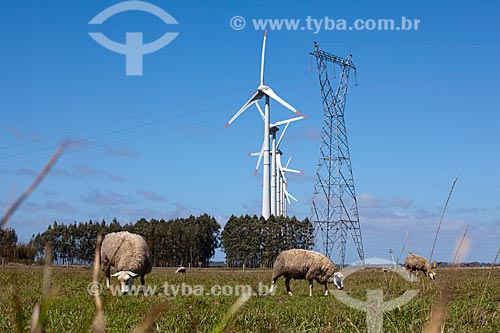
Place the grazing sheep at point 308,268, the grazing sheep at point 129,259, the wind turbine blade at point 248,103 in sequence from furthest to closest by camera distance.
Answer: the wind turbine blade at point 248,103 < the grazing sheep at point 308,268 < the grazing sheep at point 129,259

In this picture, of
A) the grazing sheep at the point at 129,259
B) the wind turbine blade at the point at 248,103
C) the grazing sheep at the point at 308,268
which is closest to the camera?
the grazing sheep at the point at 129,259

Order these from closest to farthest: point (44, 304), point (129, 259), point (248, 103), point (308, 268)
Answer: point (44, 304)
point (129, 259)
point (308, 268)
point (248, 103)

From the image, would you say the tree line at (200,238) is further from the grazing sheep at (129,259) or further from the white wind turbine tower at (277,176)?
the grazing sheep at (129,259)

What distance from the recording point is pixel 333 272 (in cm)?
2009

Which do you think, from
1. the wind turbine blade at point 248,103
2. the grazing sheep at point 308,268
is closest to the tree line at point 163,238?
the wind turbine blade at point 248,103

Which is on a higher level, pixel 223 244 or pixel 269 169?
pixel 269 169

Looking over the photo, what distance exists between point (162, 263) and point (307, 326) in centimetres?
10430

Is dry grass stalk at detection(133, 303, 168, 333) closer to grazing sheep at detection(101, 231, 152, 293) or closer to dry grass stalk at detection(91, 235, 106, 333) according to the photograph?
dry grass stalk at detection(91, 235, 106, 333)

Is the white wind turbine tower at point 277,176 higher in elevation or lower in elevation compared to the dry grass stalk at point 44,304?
A: higher

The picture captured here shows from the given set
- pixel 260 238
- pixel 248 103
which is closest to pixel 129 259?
pixel 248 103

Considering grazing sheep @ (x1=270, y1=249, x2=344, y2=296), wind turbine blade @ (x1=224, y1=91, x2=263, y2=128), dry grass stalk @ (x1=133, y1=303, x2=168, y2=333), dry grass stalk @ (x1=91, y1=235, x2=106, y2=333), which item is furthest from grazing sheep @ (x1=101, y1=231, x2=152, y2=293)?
wind turbine blade @ (x1=224, y1=91, x2=263, y2=128)

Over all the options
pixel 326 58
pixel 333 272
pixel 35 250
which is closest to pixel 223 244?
pixel 326 58

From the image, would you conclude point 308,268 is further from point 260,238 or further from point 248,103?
point 260,238

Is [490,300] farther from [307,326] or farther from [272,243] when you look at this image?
[272,243]
